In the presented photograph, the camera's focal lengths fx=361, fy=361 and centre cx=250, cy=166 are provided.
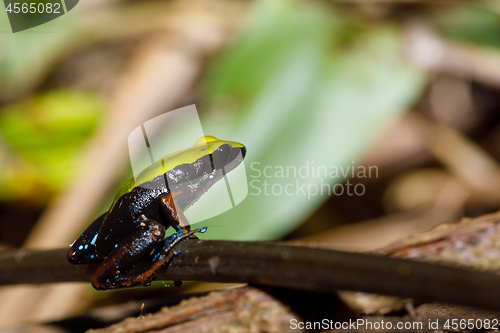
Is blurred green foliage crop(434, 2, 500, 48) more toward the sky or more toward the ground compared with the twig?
more toward the sky

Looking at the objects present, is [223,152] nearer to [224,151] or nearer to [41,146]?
[224,151]

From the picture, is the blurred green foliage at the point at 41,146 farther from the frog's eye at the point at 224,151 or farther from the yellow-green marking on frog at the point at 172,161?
the frog's eye at the point at 224,151

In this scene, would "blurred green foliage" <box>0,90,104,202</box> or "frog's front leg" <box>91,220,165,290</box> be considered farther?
"blurred green foliage" <box>0,90,104,202</box>

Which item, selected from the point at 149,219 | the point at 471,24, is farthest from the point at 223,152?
the point at 471,24

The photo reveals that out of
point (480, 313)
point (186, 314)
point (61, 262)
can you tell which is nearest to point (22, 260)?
point (61, 262)

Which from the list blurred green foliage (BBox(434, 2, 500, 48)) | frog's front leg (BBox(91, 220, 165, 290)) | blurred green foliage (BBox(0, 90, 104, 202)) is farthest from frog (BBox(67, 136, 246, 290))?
blurred green foliage (BBox(434, 2, 500, 48))

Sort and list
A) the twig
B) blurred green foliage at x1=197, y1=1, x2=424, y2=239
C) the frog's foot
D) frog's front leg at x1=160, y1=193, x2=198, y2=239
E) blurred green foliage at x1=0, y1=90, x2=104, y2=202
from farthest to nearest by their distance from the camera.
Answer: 1. blurred green foliage at x1=0, y1=90, x2=104, y2=202
2. blurred green foliage at x1=197, y1=1, x2=424, y2=239
3. frog's front leg at x1=160, y1=193, x2=198, y2=239
4. the frog's foot
5. the twig

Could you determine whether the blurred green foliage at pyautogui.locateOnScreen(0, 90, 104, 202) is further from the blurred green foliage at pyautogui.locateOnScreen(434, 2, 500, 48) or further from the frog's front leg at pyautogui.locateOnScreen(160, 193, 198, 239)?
the blurred green foliage at pyautogui.locateOnScreen(434, 2, 500, 48)

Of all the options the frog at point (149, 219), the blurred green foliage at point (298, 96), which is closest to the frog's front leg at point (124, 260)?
the frog at point (149, 219)
